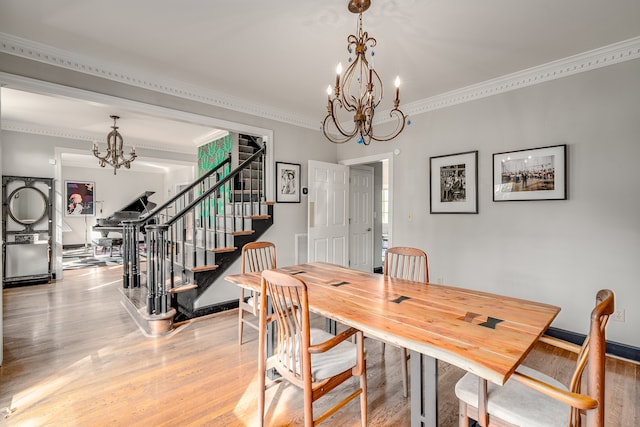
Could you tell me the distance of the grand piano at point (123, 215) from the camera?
24.3 ft

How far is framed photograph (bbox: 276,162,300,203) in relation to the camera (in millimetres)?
4422

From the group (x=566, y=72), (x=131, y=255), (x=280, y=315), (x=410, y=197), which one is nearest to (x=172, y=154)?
(x=131, y=255)

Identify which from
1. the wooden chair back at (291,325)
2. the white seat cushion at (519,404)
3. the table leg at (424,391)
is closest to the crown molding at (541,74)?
the white seat cushion at (519,404)

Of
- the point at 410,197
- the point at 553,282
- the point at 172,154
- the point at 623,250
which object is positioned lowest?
the point at 553,282

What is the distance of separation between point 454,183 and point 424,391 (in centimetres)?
283

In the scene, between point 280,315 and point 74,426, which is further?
point 74,426

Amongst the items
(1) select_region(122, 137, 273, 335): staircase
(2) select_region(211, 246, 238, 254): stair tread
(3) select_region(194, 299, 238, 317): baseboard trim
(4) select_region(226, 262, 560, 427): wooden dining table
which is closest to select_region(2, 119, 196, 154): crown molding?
(1) select_region(122, 137, 273, 335): staircase

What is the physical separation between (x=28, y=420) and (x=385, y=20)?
11.8 ft

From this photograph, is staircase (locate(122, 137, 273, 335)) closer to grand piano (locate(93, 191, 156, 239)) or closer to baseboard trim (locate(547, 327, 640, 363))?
grand piano (locate(93, 191, 156, 239))

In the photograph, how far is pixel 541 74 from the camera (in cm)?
307

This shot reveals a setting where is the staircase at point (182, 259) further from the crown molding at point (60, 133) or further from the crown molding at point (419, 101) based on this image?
the crown molding at point (60, 133)

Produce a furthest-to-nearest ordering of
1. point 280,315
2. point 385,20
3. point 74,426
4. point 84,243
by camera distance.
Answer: point 84,243 < point 385,20 < point 74,426 < point 280,315

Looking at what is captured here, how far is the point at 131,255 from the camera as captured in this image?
4461mm

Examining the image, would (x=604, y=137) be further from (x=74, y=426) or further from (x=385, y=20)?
(x=74, y=426)
